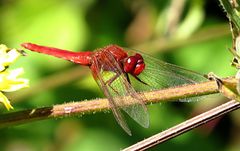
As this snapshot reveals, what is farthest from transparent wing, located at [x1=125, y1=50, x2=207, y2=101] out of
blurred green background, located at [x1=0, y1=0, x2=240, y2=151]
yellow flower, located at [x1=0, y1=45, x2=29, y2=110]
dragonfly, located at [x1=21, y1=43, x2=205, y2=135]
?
blurred green background, located at [x1=0, y1=0, x2=240, y2=151]

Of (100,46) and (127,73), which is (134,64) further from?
(100,46)

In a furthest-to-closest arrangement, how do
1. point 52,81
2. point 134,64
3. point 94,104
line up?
point 52,81 < point 134,64 < point 94,104

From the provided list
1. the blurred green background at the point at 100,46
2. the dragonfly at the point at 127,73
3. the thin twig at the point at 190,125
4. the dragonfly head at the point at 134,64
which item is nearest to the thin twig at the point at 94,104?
the thin twig at the point at 190,125

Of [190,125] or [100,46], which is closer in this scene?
[190,125]

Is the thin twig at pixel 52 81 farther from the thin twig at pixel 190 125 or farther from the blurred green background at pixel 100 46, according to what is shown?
the thin twig at pixel 190 125

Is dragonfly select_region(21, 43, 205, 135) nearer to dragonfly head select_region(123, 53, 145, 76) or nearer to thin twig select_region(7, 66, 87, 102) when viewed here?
dragonfly head select_region(123, 53, 145, 76)

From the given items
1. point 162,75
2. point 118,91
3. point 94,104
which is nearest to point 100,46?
point 162,75

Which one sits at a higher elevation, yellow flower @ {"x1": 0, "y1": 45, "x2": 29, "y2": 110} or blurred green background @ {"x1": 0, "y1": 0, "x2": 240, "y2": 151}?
blurred green background @ {"x1": 0, "y1": 0, "x2": 240, "y2": 151}
